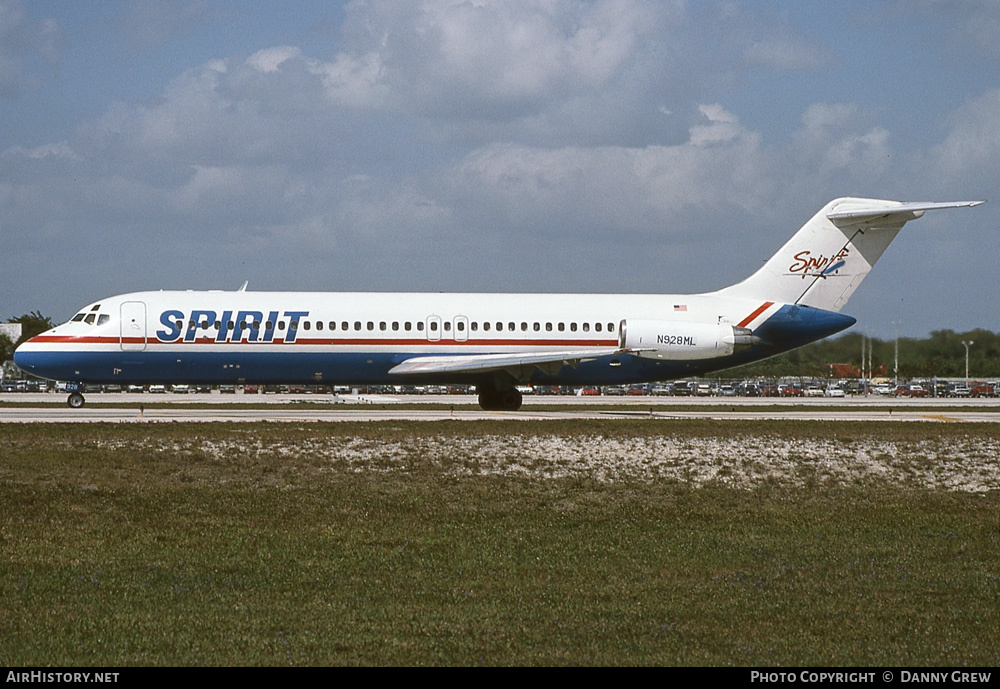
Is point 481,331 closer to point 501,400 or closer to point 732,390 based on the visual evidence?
point 501,400

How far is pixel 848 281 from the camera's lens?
40.9 m

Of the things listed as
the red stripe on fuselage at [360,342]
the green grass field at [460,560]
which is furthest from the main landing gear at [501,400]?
the green grass field at [460,560]

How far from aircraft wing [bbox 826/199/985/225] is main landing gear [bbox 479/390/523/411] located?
1337 cm

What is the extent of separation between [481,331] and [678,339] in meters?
7.03

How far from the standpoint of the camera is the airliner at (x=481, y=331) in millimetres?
37750

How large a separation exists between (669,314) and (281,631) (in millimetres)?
32012

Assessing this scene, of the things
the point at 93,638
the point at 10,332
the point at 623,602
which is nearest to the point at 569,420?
the point at 623,602

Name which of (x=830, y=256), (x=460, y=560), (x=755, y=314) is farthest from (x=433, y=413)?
(x=460, y=560)

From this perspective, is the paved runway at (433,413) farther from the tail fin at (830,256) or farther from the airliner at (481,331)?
the tail fin at (830,256)

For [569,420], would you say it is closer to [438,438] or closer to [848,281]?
[438,438]

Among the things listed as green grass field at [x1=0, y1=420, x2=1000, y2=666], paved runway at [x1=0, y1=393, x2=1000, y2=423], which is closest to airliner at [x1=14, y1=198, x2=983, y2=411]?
paved runway at [x1=0, y1=393, x2=1000, y2=423]

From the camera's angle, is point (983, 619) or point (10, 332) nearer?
point (983, 619)

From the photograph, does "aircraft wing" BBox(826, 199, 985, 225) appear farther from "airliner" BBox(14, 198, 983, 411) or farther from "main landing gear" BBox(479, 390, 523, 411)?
"main landing gear" BBox(479, 390, 523, 411)

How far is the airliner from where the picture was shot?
37750mm
